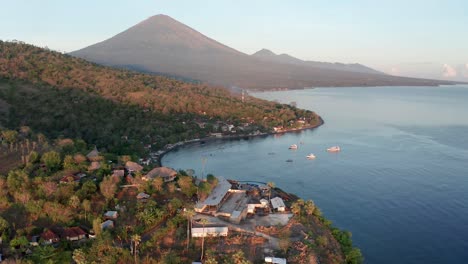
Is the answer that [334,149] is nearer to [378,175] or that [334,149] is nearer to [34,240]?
[378,175]

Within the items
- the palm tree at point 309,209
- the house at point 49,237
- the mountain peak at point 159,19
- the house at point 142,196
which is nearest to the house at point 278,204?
the palm tree at point 309,209

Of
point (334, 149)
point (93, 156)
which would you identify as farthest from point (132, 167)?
point (334, 149)

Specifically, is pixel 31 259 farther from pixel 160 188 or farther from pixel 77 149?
pixel 77 149

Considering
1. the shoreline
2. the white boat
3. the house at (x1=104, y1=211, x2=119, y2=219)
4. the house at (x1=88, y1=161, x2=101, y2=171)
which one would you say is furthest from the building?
the white boat

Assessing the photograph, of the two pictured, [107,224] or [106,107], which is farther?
[106,107]

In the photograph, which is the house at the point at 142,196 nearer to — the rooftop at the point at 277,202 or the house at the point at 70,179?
the house at the point at 70,179
